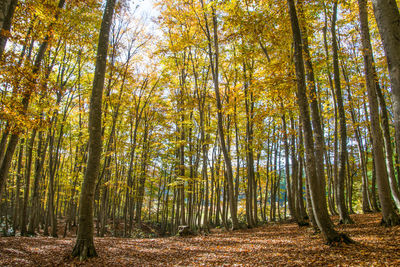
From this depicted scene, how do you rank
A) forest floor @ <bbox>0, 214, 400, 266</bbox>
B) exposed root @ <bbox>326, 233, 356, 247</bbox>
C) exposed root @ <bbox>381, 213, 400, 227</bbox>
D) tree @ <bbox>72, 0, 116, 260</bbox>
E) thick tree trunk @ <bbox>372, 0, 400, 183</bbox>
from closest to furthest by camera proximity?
thick tree trunk @ <bbox>372, 0, 400, 183</bbox>
forest floor @ <bbox>0, 214, 400, 266</bbox>
exposed root @ <bbox>326, 233, 356, 247</bbox>
tree @ <bbox>72, 0, 116, 260</bbox>
exposed root @ <bbox>381, 213, 400, 227</bbox>

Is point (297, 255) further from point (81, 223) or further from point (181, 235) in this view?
point (181, 235)

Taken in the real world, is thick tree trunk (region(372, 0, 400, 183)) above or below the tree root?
above

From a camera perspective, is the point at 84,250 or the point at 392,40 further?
the point at 84,250

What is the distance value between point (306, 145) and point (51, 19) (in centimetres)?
777

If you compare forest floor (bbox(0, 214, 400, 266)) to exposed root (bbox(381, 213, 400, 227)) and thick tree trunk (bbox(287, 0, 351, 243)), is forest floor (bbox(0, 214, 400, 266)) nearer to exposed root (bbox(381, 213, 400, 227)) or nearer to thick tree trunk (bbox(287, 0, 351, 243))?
exposed root (bbox(381, 213, 400, 227))

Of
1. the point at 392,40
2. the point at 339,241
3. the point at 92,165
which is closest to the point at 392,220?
the point at 339,241

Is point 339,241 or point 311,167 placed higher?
point 311,167

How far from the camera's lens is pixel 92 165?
621 cm

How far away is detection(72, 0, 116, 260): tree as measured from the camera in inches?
232

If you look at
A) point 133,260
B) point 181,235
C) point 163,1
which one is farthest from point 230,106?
point 163,1

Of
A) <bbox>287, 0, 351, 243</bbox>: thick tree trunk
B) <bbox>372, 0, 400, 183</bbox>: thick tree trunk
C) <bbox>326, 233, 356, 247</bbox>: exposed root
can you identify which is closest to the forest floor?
<bbox>326, 233, 356, 247</bbox>: exposed root

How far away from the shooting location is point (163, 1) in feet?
43.3

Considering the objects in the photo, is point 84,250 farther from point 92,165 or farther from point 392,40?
point 392,40

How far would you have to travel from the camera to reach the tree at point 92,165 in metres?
5.89
